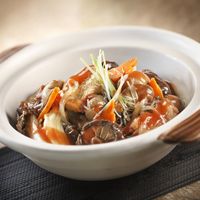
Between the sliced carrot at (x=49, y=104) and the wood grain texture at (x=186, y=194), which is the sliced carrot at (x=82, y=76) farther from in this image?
the wood grain texture at (x=186, y=194)

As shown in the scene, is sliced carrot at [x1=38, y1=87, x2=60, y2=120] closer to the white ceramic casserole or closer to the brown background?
the white ceramic casserole

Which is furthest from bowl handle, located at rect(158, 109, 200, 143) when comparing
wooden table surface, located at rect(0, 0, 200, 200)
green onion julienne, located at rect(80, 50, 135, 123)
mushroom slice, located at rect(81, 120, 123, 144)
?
wooden table surface, located at rect(0, 0, 200, 200)

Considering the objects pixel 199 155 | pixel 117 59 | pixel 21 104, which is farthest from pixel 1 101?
pixel 199 155

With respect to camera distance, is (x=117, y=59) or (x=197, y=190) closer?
(x=197, y=190)

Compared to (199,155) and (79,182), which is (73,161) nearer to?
(79,182)

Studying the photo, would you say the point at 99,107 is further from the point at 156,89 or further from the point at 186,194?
the point at 186,194

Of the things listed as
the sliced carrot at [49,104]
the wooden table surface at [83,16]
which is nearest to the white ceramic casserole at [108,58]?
the sliced carrot at [49,104]

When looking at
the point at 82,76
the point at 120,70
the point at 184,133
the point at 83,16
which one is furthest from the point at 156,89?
the point at 83,16
